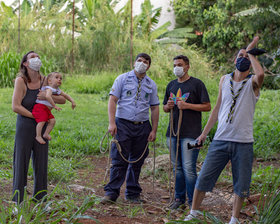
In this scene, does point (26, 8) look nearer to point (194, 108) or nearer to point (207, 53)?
point (207, 53)

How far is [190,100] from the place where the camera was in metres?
5.20

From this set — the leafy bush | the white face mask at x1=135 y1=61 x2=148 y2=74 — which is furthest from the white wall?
the white face mask at x1=135 y1=61 x2=148 y2=74

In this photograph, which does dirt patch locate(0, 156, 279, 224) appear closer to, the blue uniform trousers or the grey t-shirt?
the blue uniform trousers

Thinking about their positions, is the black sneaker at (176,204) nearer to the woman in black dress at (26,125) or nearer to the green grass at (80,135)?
the green grass at (80,135)

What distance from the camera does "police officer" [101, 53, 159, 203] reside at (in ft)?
17.8

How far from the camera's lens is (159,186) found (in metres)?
6.68

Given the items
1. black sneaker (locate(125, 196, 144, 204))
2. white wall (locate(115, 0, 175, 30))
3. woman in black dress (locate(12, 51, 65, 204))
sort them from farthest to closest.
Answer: white wall (locate(115, 0, 175, 30)) < black sneaker (locate(125, 196, 144, 204)) < woman in black dress (locate(12, 51, 65, 204))

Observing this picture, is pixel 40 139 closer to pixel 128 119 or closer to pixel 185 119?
pixel 128 119

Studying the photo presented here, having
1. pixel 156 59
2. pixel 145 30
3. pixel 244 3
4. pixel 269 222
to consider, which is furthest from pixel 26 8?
pixel 269 222

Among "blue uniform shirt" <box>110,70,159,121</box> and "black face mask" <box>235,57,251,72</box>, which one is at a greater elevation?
"black face mask" <box>235,57,251,72</box>

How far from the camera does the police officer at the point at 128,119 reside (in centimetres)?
541

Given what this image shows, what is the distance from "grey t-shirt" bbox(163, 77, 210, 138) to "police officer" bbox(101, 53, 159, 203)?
1.37 feet

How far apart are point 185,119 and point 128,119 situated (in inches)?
27.0

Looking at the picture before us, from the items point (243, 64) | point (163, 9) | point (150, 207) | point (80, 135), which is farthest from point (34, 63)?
point (163, 9)
